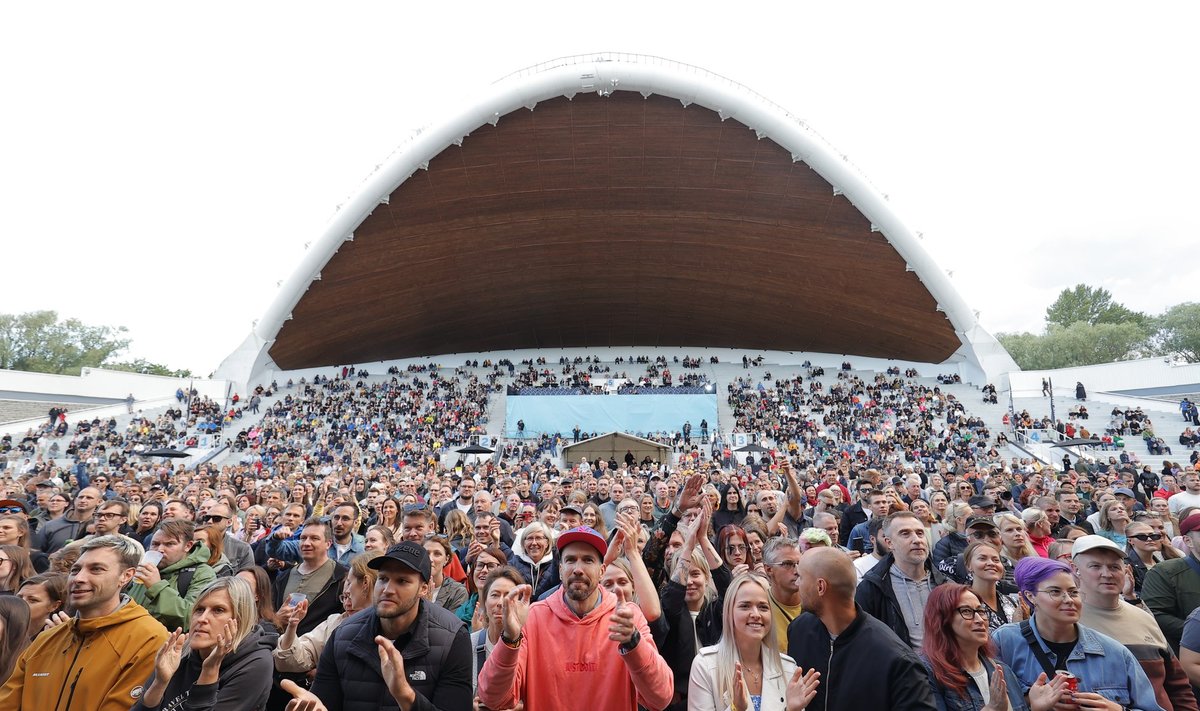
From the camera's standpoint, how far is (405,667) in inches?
98.1

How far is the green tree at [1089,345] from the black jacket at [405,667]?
61.7 m

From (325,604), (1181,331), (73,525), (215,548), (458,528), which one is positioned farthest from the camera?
(1181,331)

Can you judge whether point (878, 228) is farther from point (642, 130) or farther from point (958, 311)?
point (642, 130)

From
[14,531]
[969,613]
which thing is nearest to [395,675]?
[969,613]

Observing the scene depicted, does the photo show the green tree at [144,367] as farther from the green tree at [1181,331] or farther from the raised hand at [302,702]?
the green tree at [1181,331]

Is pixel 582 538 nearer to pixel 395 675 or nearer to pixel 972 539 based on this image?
pixel 395 675

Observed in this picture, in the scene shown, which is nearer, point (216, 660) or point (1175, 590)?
point (216, 660)

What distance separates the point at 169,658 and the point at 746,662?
7.37 ft

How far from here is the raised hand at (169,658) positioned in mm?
2516

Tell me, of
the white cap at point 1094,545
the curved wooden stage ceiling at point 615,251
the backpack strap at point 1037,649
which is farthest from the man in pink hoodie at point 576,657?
the curved wooden stage ceiling at point 615,251

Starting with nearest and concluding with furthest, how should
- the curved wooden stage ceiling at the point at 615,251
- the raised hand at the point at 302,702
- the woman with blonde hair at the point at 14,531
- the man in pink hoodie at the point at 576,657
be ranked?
the raised hand at the point at 302,702 < the man in pink hoodie at the point at 576,657 < the woman with blonde hair at the point at 14,531 < the curved wooden stage ceiling at the point at 615,251

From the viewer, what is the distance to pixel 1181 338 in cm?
5294

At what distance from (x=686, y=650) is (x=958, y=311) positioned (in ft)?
102

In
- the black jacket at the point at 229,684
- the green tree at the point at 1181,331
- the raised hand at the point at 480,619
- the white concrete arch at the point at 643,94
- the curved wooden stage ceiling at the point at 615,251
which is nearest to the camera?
the black jacket at the point at 229,684
